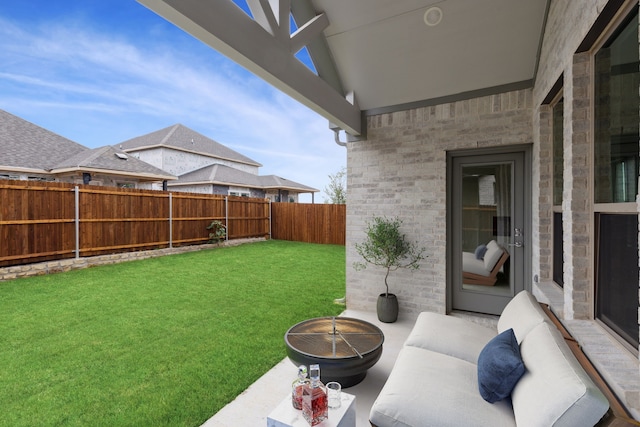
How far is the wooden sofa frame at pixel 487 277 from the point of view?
13.7 feet

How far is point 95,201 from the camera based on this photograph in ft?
26.2

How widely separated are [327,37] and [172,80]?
68.0 feet

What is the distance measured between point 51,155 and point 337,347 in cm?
1453

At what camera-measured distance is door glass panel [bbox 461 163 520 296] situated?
4.15 meters

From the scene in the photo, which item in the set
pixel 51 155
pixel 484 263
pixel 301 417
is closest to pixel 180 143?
pixel 51 155

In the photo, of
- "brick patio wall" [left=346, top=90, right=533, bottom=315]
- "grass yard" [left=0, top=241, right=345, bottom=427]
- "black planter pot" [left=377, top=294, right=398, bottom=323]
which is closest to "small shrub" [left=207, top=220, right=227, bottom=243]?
"grass yard" [left=0, top=241, right=345, bottom=427]

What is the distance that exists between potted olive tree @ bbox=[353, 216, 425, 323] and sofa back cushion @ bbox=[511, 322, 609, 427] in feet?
8.42

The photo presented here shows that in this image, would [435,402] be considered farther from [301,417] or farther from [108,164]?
[108,164]

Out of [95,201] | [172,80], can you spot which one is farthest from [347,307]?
[172,80]

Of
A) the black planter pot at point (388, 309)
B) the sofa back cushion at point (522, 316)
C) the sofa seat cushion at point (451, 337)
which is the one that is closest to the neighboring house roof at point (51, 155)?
the black planter pot at point (388, 309)

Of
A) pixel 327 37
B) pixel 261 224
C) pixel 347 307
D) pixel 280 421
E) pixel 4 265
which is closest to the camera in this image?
pixel 280 421

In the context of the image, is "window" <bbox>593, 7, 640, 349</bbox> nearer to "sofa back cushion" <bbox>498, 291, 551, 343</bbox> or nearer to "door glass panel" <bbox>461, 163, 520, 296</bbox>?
"sofa back cushion" <bbox>498, 291, 551, 343</bbox>

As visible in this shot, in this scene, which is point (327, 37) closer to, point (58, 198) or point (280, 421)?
point (280, 421)

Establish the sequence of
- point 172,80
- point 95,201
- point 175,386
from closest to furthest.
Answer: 1. point 175,386
2. point 95,201
3. point 172,80
